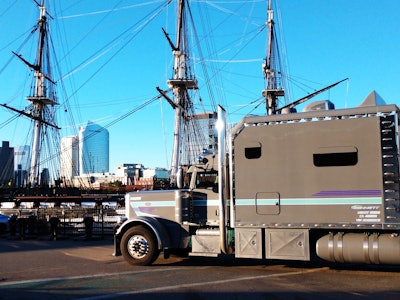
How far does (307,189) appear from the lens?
9023mm

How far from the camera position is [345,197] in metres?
8.73

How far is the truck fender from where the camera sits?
10.3m

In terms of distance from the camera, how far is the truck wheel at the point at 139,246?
34.1ft

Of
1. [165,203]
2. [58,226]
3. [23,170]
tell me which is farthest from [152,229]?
[23,170]

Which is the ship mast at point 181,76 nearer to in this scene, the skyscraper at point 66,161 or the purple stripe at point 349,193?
the skyscraper at point 66,161

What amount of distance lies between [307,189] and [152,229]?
12.3 feet

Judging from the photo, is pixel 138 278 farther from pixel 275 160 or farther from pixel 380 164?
pixel 380 164

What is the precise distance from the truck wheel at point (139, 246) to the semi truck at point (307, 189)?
0.03 m

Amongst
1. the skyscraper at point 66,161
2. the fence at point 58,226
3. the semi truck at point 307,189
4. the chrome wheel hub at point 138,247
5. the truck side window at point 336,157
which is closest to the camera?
the semi truck at point 307,189

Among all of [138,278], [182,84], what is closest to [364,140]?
[138,278]

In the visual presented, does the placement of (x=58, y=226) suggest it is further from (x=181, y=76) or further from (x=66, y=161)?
(x=66, y=161)

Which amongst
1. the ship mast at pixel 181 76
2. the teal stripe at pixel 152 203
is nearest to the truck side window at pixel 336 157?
the teal stripe at pixel 152 203

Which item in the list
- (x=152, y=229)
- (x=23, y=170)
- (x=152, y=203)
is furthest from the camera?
(x=23, y=170)

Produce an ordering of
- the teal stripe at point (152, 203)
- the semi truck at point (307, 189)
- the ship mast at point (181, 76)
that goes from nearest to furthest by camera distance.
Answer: the semi truck at point (307, 189)
the teal stripe at point (152, 203)
the ship mast at point (181, 76)
